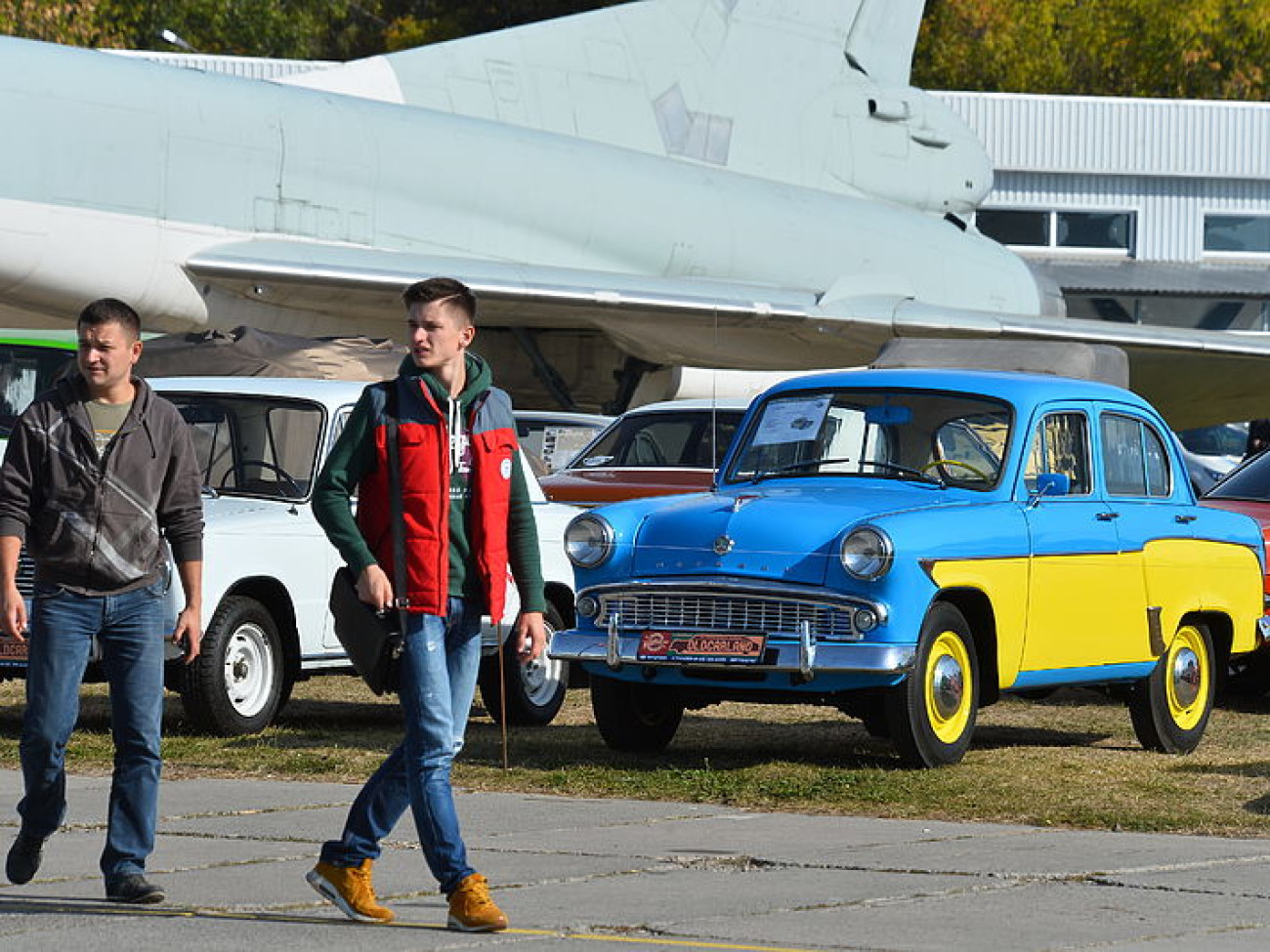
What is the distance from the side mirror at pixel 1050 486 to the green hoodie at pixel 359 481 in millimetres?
4648

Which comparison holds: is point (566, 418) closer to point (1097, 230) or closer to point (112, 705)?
point (112, 705)

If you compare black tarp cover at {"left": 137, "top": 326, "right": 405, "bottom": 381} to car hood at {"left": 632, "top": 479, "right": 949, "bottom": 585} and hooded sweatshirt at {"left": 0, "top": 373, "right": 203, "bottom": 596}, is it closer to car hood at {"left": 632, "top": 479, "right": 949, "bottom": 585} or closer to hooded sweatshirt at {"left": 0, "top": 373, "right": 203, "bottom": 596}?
car hood at {"left": 632, "top": 479, "right": 949, "bottom": 585}

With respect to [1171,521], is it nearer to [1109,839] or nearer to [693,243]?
[1109,839]

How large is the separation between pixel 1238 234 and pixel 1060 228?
13.8 ft

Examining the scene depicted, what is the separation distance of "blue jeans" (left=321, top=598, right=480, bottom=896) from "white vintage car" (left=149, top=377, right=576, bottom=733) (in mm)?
4587

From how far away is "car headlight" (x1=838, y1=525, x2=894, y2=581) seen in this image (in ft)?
31.4

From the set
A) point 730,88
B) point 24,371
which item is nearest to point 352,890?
point 24,371

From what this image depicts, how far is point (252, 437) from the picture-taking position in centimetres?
1173

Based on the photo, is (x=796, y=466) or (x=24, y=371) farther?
(x=24, y=371)

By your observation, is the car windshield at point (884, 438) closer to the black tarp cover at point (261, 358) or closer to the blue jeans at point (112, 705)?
the blue jeans at point (112, 705)

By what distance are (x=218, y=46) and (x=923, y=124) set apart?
42716mm

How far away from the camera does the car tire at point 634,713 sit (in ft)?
34.5

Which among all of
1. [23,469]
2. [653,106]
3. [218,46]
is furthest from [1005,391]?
[218,46]

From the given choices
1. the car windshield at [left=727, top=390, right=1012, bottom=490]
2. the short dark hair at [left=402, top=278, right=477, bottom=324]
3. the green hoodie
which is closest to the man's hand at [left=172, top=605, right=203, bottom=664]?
the green hoodie
